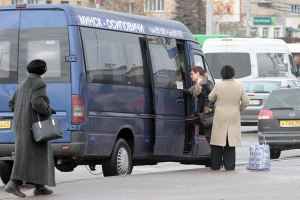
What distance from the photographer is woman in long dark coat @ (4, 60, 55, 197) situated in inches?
301

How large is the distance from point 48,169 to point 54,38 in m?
1.90

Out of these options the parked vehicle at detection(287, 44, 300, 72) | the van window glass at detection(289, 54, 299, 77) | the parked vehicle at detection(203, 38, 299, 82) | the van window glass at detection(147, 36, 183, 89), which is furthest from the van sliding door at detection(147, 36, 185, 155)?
the parked vehicle at detection(287, 44, 300, 72)

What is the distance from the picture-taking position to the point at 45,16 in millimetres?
8953

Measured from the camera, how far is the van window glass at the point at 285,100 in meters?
13.8

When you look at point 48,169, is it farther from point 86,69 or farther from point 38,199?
point 86,69

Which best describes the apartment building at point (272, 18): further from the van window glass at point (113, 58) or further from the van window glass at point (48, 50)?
the van window glass at point (48, 50)

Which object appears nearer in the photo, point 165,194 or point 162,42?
point 165,194

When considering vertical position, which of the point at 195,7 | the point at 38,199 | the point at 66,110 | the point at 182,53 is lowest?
the point at 38,199

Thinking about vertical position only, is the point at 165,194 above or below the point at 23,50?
below

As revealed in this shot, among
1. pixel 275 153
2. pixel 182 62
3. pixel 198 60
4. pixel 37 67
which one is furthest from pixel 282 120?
pixel 37 67

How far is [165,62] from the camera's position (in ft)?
35.5

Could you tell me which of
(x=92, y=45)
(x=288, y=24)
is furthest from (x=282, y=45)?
(x=288, y=24)

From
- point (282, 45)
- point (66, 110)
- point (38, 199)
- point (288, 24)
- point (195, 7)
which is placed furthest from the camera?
point (288, 24)

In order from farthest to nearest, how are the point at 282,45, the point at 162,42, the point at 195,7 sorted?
the point at 195,7 → the point at 282,45 → the point at 162,42
